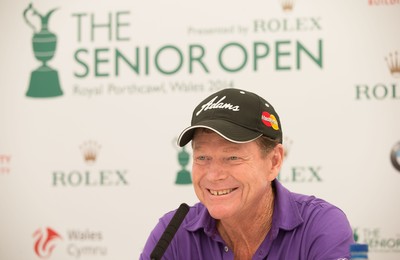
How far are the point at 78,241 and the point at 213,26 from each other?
1.50 metres

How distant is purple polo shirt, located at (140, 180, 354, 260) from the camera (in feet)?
5.49

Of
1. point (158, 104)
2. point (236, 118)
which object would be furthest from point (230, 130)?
point (158, 104)

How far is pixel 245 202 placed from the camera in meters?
1.74

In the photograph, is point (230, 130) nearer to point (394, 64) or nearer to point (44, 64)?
point (394, 64)

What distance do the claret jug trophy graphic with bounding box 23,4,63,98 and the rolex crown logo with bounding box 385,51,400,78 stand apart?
1926 millimetres

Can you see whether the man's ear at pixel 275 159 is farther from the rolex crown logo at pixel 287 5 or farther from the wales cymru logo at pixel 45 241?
the wales cymru logo at pixel 45 241

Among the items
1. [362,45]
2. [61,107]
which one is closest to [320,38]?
[362,45]

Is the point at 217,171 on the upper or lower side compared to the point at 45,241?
upper

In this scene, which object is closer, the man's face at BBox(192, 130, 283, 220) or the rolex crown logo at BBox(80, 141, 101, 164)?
the man's face at BBox(192, 130, 283, 220)

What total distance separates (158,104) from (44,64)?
30.3 inches

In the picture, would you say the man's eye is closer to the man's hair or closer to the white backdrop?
the man's hair

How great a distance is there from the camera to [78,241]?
350 cm

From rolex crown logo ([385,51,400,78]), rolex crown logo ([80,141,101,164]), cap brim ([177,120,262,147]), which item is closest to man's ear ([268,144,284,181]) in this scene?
cap brim ([177,120,262,147])

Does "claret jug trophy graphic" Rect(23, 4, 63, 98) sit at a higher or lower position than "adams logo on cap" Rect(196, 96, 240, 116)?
higher
